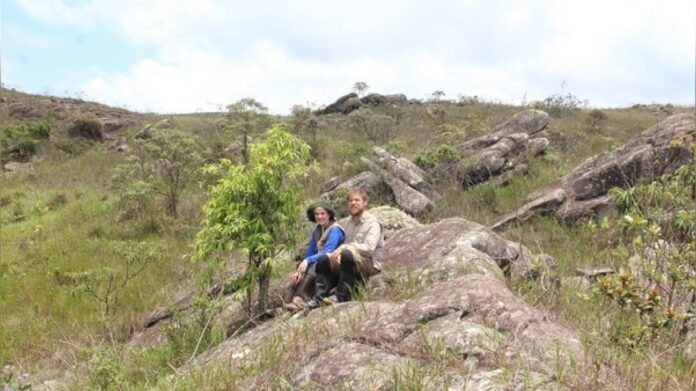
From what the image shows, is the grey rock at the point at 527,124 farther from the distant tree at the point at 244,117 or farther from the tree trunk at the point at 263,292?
the tree trunk at the point at 263,292

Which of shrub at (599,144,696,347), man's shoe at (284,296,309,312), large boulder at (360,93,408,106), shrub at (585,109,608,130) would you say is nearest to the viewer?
shrub at (599,144,696,347)

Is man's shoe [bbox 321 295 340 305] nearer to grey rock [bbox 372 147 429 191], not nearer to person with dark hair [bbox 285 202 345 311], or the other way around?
person with dark hair [bbox 285 202 345 311]

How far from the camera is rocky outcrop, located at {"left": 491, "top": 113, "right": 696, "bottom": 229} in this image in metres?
10.4

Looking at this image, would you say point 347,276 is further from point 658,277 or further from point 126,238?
point 126,238

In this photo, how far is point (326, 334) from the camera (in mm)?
4234

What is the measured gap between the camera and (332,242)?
21.5 ft

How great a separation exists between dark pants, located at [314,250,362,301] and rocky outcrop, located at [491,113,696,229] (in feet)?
16.7

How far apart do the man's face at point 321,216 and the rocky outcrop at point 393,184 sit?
5.64 meters

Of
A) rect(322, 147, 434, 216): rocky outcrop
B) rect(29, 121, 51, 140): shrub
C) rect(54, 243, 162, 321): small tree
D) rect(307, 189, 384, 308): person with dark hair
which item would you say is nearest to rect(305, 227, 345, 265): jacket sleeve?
rect(307, 189, 384, 308): person with dark hair

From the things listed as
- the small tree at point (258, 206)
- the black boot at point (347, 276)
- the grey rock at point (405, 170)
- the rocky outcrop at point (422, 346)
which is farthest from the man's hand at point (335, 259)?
the grey rock at point (405, 170)

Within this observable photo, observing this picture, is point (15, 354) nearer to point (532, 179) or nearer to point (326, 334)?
point (326, 334)

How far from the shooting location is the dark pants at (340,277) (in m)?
6.11

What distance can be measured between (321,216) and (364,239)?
2.08ft


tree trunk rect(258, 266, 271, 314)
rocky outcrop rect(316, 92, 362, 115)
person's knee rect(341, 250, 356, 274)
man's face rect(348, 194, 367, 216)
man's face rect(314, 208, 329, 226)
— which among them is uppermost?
rocky outcrop rect(316, 92, 362, 115)
